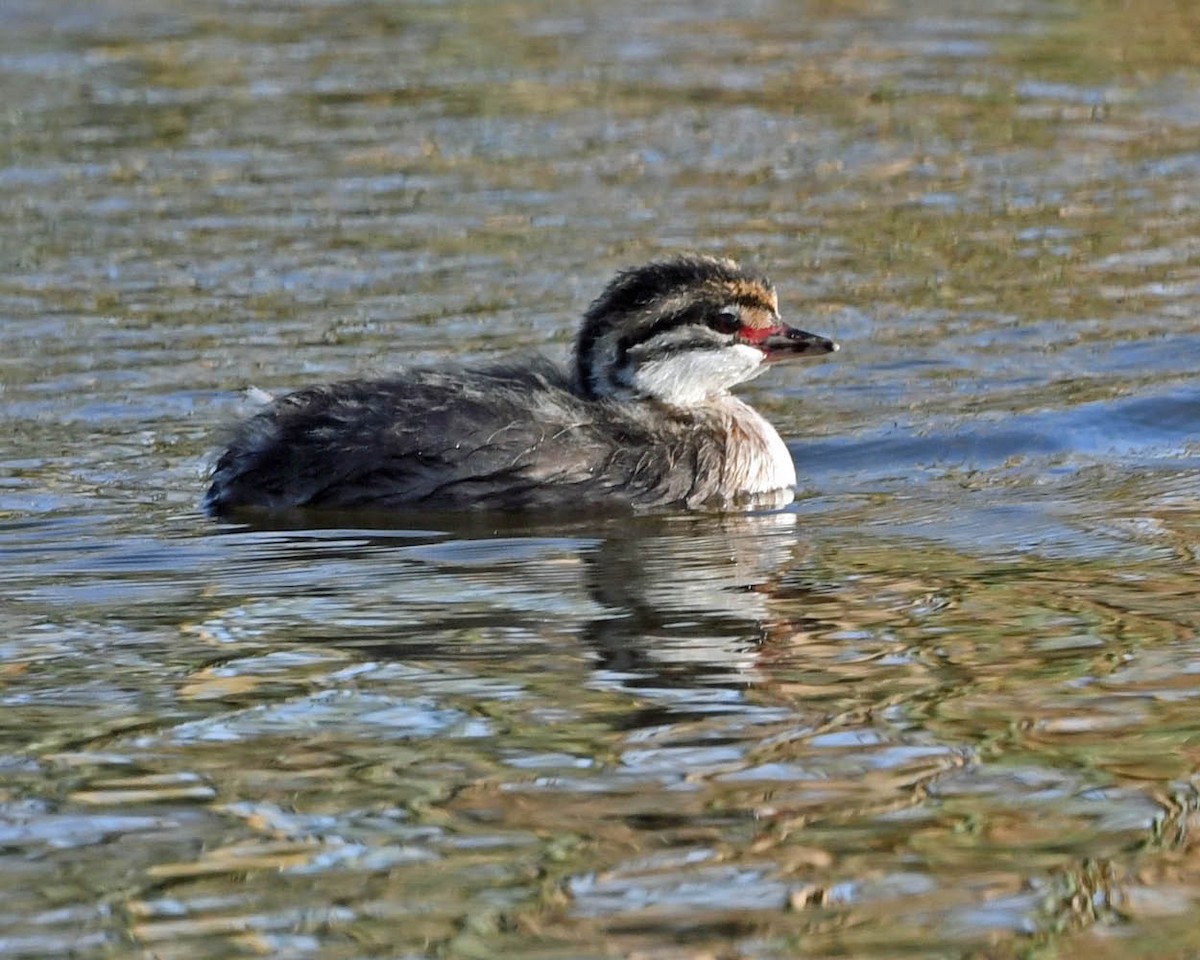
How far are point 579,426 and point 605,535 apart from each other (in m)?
0.76

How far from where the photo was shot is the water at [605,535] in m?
5.52

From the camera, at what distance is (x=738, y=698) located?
686 cm

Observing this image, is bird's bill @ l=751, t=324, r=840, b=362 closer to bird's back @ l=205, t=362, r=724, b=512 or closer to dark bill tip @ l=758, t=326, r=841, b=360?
dark bill tip @ l=758, t=326, r=841, b=360

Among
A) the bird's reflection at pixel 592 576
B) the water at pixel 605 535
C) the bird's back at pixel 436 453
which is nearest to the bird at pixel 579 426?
the bird's back at pixel 436 453

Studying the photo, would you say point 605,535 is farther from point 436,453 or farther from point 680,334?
point 680,334

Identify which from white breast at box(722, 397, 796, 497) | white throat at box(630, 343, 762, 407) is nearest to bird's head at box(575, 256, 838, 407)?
white throat at box(630, 343, 762, 407)

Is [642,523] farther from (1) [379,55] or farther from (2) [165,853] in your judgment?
(1) [379,55]

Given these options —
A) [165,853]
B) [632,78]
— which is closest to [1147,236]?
[632,78]

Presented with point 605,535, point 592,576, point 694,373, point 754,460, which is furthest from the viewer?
point 694,373

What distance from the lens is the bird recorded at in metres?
9.89

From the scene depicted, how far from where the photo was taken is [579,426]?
10.2 meters

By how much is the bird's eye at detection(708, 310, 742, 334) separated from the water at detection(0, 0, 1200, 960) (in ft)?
2.70

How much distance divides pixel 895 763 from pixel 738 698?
74 centimetres

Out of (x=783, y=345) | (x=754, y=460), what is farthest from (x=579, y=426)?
(x=783, y=345)
